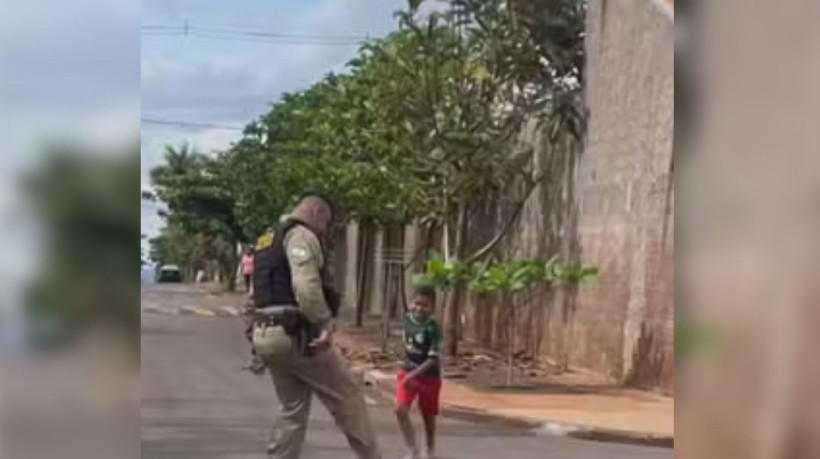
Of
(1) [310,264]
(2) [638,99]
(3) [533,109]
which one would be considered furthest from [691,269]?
(3) [533,109]

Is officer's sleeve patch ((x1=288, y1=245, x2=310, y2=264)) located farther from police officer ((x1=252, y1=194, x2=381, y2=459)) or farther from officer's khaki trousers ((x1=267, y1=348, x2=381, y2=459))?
officer's khaki trousers ((x1=267, y1=348, x2=381, y2=459))

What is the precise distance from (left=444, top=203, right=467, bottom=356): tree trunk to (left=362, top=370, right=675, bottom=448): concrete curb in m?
2.00

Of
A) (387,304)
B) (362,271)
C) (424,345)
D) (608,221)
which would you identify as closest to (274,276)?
(424,345)

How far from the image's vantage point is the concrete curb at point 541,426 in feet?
25.6

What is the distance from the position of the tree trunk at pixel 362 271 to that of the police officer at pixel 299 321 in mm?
9601

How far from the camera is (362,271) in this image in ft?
49.1

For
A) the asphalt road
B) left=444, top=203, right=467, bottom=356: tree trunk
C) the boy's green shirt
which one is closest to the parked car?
the asphalt road

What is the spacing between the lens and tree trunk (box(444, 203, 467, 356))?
12.3 meters

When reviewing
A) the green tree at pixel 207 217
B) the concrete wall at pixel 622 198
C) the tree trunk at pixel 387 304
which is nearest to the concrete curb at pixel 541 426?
the concrete wall at pixel 622 198

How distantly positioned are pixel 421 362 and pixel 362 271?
28.3 ft

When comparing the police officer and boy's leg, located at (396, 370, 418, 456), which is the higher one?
the police officer

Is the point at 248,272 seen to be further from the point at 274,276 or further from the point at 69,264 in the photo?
the point at 69,264

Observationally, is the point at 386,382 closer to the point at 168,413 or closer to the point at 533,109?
the point at 168,413

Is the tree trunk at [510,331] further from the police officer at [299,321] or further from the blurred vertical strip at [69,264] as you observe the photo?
the blurred vertical strip at [69,264]
